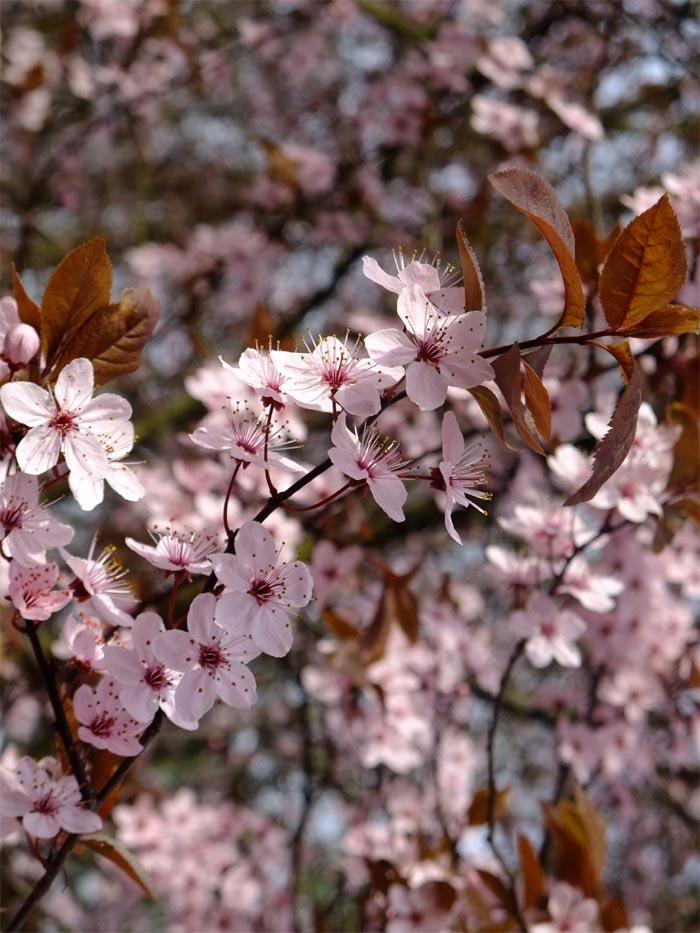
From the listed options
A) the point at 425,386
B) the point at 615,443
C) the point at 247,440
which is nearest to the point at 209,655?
the point at 247,440

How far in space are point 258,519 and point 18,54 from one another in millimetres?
3528

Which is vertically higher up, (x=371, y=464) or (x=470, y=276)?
(x=470, y=276)

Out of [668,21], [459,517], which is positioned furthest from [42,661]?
[668,21]

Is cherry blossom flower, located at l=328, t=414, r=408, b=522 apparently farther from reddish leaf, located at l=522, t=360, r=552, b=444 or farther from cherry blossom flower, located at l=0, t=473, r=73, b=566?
cherry blossom flower, located at l=0, t=473, r=73, b=566

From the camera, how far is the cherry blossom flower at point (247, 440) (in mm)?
962

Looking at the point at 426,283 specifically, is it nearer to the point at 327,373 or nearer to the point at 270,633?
the point at 327,373

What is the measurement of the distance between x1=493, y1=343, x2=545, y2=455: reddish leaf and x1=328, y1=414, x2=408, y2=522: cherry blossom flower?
13cm

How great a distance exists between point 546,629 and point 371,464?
0.78 m

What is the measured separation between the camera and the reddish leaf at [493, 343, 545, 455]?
86cm

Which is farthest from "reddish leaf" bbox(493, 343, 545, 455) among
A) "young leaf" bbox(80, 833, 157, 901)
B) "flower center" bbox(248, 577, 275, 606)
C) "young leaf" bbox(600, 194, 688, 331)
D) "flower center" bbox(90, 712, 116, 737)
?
"young leaf" bbox(80, 833, 157, 901)

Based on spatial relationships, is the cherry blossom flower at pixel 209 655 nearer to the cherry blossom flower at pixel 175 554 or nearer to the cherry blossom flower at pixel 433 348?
the cherry blossom flower at pixel 175 554

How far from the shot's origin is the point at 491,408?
3.04 feet

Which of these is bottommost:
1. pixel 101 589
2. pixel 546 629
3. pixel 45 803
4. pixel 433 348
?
pixel 546 629

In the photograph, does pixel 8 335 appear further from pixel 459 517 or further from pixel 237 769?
pixel 237 769
